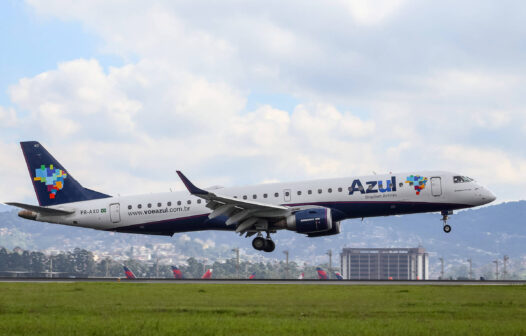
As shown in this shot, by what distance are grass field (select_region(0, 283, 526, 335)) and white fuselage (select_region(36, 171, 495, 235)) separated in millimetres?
13600

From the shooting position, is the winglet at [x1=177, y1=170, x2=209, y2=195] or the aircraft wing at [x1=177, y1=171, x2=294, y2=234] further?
the aircraft wing at [x1=177, y1=171, x2=294, y2=234]

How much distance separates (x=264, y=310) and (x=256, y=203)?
24283mm

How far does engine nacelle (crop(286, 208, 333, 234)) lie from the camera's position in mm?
47719

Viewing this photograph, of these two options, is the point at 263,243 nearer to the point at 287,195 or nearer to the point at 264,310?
the point at 287,195

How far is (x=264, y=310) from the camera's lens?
78.6ft

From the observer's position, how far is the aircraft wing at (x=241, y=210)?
157 ft

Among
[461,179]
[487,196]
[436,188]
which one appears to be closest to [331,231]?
[436,188]

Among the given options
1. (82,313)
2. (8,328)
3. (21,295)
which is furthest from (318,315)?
(21,295)

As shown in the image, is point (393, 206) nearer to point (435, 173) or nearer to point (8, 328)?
point (435, 173)

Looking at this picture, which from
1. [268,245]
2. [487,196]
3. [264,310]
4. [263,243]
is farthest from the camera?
[268,245]

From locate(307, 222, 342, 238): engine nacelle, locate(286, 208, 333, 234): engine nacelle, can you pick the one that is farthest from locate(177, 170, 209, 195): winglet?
locate(307, 222, 342, 238): engine nacelle

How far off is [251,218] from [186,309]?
26143 millimetres

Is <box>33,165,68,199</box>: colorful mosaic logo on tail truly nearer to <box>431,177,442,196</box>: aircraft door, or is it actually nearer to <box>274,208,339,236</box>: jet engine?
<box>274,208,339,236</box>: jet engine

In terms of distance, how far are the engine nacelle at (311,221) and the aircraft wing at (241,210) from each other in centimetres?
83
